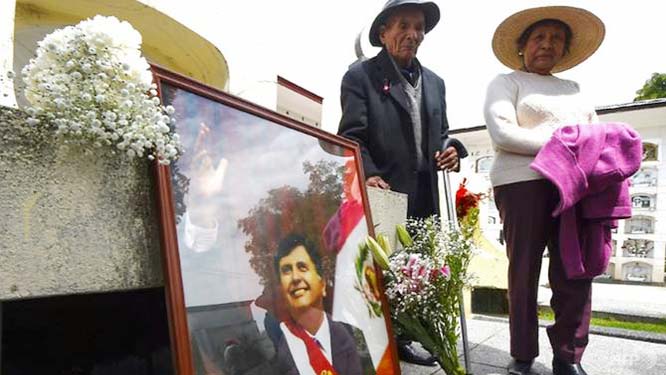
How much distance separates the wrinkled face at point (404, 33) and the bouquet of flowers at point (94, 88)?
4.68 ft

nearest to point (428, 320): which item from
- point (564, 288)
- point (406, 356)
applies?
point (406, 356)

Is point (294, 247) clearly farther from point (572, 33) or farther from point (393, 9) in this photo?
point (572, 33)

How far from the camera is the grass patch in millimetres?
4425

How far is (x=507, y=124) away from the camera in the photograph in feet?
6.34

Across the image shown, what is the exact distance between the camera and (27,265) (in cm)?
92

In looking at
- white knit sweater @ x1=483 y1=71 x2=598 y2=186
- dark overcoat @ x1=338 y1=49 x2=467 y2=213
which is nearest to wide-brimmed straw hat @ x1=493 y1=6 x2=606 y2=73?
white knit sweater @ x1=483 y1=71 x2=598 y2=186

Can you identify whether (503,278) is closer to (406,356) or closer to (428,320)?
(406,356)

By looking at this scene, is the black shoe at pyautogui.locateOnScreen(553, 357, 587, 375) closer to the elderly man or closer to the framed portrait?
Answer: the elderly man

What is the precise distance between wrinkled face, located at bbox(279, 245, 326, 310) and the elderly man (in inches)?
27.9

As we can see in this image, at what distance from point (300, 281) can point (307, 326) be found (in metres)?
0.14

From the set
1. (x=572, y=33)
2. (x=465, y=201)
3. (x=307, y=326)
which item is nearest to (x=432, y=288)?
(x=307, y=326)

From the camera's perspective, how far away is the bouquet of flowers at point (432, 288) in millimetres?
1658

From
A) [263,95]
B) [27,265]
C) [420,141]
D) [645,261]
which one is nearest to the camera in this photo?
[27,265]

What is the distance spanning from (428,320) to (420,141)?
888 mm
